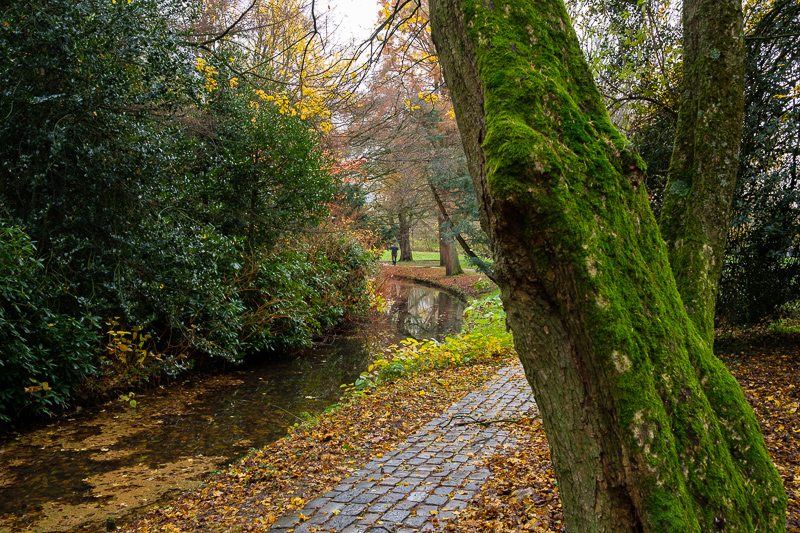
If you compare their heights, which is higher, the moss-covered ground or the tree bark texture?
the tree bark texture

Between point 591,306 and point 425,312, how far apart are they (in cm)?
1692

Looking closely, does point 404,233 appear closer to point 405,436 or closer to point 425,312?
point 425,312

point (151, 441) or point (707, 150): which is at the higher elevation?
point (707, 150)

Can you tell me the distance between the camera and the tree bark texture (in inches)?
123

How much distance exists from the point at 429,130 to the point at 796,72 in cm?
1711

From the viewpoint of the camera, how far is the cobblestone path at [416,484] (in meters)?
3.71

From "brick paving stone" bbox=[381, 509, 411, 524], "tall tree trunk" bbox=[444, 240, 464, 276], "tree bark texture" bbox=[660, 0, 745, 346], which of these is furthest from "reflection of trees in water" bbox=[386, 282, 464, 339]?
"tree bark texture" bbox=[660, 0, 745, 346]

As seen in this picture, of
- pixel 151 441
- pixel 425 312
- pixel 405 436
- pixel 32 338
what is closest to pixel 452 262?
pixel 425 312

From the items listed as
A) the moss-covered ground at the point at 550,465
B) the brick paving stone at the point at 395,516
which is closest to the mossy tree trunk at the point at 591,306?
the moss-covered ground at the point at 550,465

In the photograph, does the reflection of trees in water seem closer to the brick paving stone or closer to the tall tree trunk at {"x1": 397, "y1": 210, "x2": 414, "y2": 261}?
the tall tree trunk at {"x1": 397, "y1": 210, "x2": 414, "y2": 261}

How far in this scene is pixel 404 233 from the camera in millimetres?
31203

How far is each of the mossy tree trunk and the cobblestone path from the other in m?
1.91

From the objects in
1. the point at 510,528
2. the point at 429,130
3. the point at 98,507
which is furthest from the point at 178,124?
the point at 429,130

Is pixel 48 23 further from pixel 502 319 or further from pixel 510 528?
pixel 502 319
